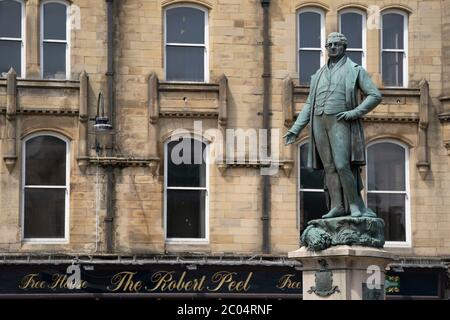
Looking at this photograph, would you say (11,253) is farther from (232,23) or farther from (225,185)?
(232,23)

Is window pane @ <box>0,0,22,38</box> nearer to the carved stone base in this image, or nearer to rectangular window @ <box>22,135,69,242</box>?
rectangular window @ <box>22,135,69,242</box>

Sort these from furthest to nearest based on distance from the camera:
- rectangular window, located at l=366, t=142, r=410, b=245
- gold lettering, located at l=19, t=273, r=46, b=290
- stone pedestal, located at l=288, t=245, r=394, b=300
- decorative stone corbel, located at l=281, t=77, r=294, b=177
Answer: rectangular window, located at l=366, t=142, r=410, b=245
decorative stone corbel, located at l=281, t=77, r=294, b=177
gold lettering, located at l=19, t=273, r=46, b=290
stone pedestal, located at l=288, t=245, r=394, b=300

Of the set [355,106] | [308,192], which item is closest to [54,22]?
[308,192]

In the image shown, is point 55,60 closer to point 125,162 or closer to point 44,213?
point 125,162

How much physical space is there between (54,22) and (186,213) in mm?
5833

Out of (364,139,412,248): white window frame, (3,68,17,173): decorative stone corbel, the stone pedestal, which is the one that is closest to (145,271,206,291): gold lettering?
(3,68,17,173): decorative stone corbel

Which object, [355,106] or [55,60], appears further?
[55,60]

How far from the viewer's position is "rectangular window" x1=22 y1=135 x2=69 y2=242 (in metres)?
31.6

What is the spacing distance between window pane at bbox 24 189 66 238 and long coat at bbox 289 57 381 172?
15397 millimetres

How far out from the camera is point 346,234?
54.6 feet

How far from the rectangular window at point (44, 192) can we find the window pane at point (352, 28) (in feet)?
26.6

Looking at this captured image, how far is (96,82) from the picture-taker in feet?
105

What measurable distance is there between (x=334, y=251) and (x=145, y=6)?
17.0 metres

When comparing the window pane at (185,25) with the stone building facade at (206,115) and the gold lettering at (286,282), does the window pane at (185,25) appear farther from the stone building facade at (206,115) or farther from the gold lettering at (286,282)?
the gold lettering at (286,282)
